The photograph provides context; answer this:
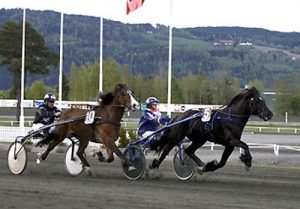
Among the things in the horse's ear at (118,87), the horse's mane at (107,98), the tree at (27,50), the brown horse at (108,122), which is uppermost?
the tree at (27,50)

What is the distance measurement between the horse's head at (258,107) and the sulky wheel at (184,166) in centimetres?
163

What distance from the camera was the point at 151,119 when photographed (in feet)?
48.9

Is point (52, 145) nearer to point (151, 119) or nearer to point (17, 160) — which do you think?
point (17, 160)

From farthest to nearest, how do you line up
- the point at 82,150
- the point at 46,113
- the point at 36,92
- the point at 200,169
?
the point at 36,92, the point at 46,113, the point at 82,150, the point at 200,169

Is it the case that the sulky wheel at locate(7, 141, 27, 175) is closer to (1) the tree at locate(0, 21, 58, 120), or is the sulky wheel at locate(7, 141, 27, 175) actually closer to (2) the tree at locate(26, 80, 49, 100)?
(1) the tree at locate(0, 21, 58, 120)

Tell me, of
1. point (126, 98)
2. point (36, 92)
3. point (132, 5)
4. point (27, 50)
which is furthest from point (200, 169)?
point (36, 92)

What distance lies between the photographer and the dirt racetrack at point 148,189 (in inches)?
398

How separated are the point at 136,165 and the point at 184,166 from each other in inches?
39.4

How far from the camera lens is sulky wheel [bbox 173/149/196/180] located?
1409 cm

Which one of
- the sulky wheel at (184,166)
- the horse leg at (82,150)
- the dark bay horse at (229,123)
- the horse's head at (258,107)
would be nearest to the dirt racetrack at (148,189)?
the sulky wheel at (184,166)

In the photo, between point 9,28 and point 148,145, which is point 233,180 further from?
point 9,28

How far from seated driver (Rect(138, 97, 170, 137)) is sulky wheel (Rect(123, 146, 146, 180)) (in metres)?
0.99

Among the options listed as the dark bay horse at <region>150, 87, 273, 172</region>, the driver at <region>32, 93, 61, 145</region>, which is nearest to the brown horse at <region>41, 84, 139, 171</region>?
the driver at <region>32, 93, 61, 145</region>

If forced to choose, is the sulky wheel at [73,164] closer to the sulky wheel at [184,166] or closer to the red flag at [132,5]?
the sulky wheel at [184,166]
